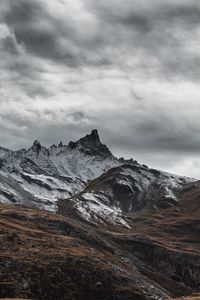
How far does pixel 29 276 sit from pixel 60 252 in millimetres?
32805

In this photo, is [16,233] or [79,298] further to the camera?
[16,233]

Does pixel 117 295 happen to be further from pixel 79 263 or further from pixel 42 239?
pixel 42 239

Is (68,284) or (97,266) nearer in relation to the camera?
(68,284)

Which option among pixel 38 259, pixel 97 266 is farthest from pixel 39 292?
pixel 97 266

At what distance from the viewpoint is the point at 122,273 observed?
17438 centimetres

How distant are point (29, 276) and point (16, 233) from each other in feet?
161

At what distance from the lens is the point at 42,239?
193 m

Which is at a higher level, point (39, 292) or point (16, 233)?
point (16, 233)

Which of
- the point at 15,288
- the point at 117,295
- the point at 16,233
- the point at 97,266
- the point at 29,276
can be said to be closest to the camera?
the point at 15,288

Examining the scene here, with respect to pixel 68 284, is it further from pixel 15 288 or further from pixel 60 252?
pixel 60 252

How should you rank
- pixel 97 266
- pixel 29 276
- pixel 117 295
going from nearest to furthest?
pixel 29 276 → pixel 117 295 → pixel 97 266

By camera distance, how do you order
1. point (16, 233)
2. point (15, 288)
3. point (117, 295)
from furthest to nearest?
point (16, 233) → point (117, 295) → point (15, 288)

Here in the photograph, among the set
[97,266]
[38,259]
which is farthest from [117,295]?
[38,259]

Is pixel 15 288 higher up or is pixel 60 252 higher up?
pixel 60 252
